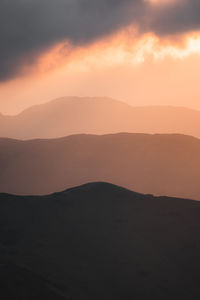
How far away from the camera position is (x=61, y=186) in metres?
96.9

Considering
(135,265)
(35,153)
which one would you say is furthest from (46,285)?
(35,153)

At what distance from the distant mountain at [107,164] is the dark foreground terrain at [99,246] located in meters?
42.0

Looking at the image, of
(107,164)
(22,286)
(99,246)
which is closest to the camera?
(22,286)

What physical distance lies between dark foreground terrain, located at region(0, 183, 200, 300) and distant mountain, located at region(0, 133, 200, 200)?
4203 cm

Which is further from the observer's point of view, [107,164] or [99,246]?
[107,164]

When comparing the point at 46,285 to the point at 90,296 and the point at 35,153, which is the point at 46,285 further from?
the point at 35,153

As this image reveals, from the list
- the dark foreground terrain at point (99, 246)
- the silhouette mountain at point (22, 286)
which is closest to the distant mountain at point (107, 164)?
the dark foreground terrain at point (99, 246)

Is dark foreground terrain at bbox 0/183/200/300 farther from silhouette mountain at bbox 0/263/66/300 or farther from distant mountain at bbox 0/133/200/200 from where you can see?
distant mountain at bbox 0/133/200/200

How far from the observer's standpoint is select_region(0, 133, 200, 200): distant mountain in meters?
94.9

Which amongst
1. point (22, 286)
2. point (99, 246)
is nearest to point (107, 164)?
point (99, 246)

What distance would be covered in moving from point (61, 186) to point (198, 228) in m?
57.6

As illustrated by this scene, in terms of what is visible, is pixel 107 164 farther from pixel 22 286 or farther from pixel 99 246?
pixel 22 286

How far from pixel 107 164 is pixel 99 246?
64271 mm

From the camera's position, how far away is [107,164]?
103625 millimetres
